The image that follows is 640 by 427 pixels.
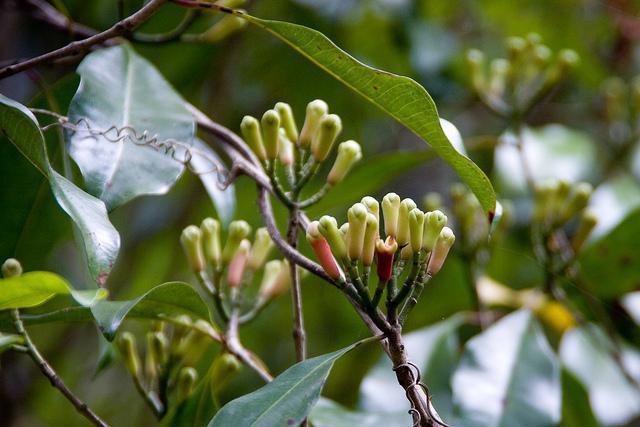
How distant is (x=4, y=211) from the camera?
1.00 metres

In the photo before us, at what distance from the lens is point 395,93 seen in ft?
2.65

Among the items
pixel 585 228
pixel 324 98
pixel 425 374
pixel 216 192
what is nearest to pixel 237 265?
pixel 216 192

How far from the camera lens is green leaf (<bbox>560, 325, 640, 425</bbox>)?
1419 millimetres

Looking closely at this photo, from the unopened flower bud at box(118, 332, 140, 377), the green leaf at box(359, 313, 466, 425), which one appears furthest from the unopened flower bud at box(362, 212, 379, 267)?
the unopened flower bud at box(118, 332, 140, 377)

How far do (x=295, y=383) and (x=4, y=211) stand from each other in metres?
0.50

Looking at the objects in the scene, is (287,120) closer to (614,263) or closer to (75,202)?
(75,202)

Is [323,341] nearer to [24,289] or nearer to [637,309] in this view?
[637,309]

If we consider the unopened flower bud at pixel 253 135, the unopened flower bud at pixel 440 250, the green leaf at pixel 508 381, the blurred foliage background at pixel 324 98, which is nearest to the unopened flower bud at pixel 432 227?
the unopened flower bud at pixel 440 250

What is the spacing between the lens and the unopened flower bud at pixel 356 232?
2.41 ft

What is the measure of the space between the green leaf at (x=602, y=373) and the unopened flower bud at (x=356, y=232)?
829 millimetres

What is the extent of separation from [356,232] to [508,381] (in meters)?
0.49

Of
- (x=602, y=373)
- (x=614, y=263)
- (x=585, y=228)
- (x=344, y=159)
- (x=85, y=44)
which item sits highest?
(x=85, y=44)

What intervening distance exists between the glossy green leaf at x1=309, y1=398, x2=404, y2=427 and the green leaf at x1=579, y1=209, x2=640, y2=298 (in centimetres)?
64

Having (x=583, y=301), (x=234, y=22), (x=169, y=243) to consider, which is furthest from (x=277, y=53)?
(x=583, y=301)
